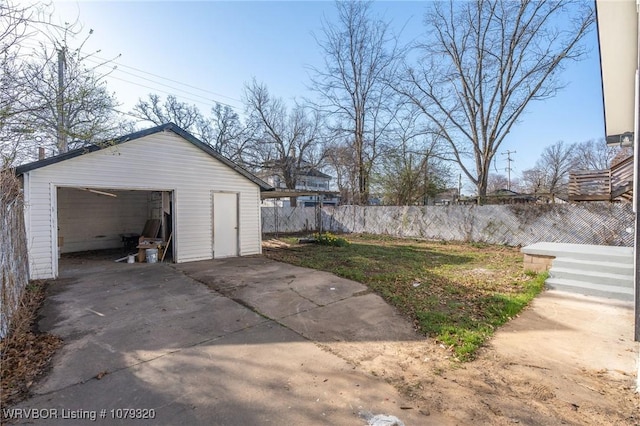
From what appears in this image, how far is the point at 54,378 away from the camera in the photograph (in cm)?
263

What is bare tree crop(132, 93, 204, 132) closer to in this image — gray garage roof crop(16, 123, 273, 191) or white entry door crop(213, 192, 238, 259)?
gray garage roof crop(16, 123, 273, 191)

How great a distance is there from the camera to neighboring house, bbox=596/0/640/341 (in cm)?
317

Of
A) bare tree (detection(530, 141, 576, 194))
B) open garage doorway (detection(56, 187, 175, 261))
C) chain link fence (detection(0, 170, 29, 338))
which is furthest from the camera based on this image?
bare tree (detection(530, 141, 576, 194))

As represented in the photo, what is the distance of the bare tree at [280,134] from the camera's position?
23094mm

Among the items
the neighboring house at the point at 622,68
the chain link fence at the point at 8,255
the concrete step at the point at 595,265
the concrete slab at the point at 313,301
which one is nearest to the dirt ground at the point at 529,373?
the concrete slab at the point at 313,301

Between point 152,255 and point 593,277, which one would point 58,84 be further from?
point 593,277

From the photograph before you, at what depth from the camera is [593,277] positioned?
5.05 meters

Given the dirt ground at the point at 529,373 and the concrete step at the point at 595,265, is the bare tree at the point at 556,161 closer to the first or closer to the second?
the concrete step at the point at 595,265

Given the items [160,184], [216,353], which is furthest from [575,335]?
[160,184]

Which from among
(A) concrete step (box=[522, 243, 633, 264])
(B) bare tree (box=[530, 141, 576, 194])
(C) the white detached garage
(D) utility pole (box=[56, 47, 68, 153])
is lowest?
(A) concrete step (box=[522, 243, 633, 264])

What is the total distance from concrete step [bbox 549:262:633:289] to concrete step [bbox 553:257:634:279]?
7cm

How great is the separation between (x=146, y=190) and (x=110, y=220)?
5.08m

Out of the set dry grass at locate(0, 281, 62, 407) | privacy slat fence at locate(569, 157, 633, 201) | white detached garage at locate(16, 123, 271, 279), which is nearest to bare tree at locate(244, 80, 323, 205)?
white detached garage at locate(16, 123, 271, 279)

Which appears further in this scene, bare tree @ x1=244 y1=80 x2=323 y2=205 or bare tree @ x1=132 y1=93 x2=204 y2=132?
bare tree @ x1=244 y1=80 x2=323 y2=205
